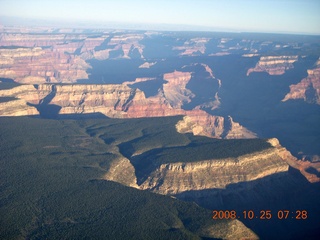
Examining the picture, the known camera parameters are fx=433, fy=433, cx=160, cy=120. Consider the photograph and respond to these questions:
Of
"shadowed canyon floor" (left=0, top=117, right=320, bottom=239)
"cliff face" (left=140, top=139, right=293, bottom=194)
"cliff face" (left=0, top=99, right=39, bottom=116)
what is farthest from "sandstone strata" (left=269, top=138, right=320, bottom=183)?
"cliff face" (left=0, top=99, right=39, bottom=116)

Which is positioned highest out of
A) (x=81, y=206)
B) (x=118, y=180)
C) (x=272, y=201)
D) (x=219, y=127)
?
(x=81, y=206)

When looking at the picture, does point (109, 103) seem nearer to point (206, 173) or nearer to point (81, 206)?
point (206, 173)

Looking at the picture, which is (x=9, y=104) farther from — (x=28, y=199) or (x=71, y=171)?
(x=28, y=199)

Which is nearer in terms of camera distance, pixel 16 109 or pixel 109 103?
pixel 16 109

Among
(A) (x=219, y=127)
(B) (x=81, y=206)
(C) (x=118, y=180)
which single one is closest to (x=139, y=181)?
(C) (x=118, y=180)

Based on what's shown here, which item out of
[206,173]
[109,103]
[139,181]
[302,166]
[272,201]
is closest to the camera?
[272,201]

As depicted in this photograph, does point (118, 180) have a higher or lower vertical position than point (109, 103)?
higher

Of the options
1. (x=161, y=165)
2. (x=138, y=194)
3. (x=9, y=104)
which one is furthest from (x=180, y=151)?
(x=9, y=104)

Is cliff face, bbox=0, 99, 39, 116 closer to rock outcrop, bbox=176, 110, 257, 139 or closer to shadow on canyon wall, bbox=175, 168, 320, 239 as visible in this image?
rock outcrop, bbox=176, 110, 257, 139
